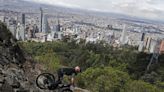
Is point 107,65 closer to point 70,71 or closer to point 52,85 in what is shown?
point 52,85

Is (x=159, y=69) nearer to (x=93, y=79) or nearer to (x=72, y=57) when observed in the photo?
(x=72, y=57)

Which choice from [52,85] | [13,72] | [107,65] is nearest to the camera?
[52,85]

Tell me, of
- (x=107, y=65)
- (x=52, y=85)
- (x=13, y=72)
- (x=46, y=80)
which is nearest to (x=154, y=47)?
(x=107, y=65)

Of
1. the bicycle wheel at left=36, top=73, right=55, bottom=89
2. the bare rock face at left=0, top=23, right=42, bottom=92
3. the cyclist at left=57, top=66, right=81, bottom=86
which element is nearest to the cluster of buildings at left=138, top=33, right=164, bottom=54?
the bare rock face at left=0, top=23, right=42, bottom=92

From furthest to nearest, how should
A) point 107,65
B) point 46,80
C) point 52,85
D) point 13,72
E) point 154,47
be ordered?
point 154,47 → point 107,65 → point 13,72 → point 46,80 → point 52,85

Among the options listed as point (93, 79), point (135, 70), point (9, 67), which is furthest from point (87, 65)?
point (9, 67)

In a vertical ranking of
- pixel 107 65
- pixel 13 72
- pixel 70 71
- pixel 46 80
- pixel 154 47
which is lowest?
pixel 154 47

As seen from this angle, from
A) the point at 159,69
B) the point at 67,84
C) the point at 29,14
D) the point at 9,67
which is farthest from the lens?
the point at 29,14
